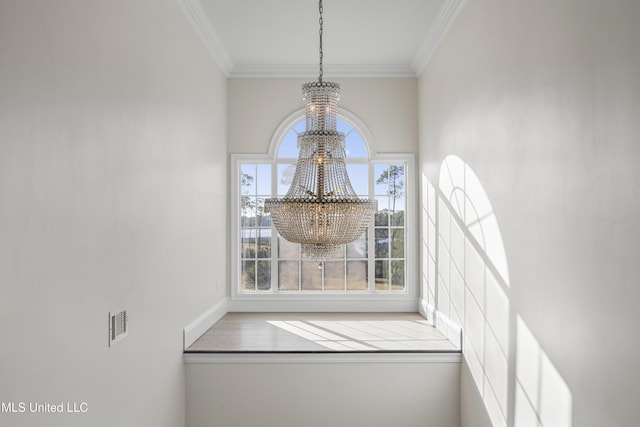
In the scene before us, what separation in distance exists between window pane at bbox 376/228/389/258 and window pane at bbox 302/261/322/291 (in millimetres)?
684

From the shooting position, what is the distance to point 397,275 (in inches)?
192

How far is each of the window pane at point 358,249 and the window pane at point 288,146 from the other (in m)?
1.18

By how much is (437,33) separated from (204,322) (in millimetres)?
3138

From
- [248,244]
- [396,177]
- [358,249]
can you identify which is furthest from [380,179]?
[248,244]

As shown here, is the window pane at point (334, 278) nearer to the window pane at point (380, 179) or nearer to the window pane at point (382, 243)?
the window pane at point (382, 243)

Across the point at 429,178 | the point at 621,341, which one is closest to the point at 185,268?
the point at 429,178

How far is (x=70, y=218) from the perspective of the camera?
171 centimetres

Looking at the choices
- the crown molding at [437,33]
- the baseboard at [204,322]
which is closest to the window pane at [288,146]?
the crown molding at [437,33]

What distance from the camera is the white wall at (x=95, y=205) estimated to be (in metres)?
1.42

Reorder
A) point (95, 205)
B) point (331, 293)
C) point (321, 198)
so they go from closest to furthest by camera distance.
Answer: point (95, 205) → point (321, 198) → point (331, 293)

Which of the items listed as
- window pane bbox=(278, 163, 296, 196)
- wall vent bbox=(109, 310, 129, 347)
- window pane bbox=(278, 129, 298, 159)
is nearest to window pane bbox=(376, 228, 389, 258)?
window pane bbox=(278, 163, 296, 196)

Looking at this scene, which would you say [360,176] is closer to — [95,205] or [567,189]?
[567,189]

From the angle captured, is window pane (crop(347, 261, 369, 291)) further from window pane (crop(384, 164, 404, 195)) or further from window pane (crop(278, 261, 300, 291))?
window pane (crop(384, 164, 404, 195))

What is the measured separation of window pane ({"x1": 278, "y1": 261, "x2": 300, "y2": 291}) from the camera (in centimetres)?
489
